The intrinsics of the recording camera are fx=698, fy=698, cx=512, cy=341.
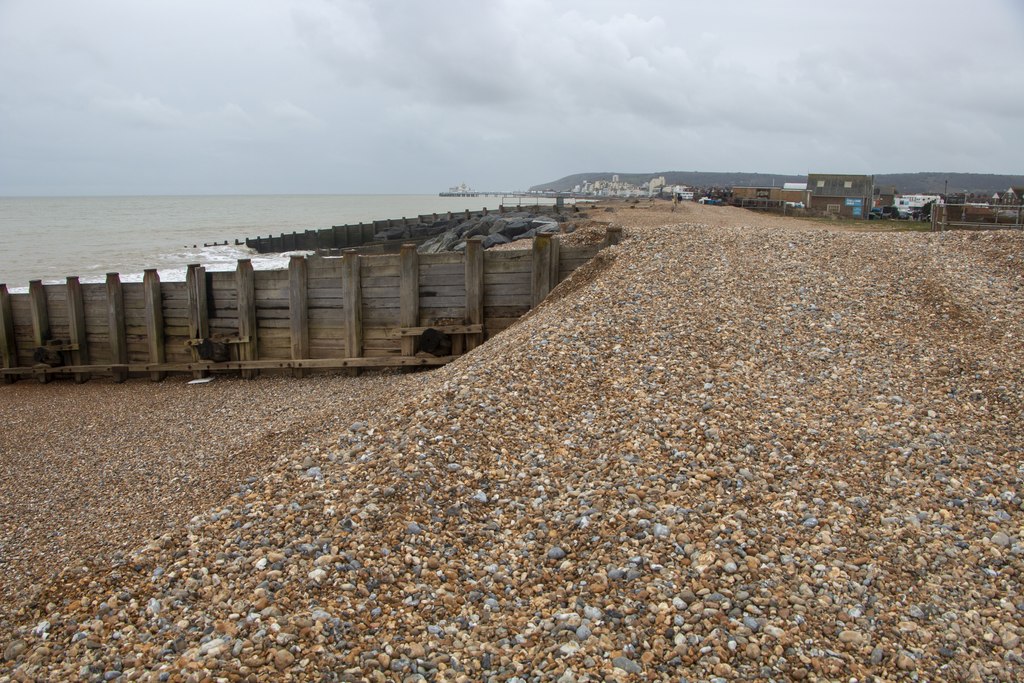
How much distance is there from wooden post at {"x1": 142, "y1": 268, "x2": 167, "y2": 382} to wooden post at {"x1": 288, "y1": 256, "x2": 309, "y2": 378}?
104 inches

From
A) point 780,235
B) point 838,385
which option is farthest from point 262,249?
point 838,385

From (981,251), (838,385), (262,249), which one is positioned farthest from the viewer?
(262,249)

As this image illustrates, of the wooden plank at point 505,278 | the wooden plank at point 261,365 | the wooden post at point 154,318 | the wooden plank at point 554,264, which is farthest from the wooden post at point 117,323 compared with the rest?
the wooden plank at point 554,264

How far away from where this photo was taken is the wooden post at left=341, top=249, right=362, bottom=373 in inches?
466

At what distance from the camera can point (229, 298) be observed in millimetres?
12570

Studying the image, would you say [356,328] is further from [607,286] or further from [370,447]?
[370,447]

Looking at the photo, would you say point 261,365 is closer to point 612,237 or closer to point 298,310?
point 298,310

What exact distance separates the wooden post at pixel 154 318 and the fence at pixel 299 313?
0.02 metres

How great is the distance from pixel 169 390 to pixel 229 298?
6.31 feet

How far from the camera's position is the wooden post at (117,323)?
42.6ft

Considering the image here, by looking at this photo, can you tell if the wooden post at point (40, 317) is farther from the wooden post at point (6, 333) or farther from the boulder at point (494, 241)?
the boulder at point (494, 241)

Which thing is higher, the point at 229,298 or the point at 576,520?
the point at 229,298

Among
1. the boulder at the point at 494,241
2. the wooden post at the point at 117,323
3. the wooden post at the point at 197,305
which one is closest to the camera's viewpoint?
the wooden post at the point at 197,305

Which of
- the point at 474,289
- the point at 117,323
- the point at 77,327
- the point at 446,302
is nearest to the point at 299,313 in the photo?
the point at 446,302
